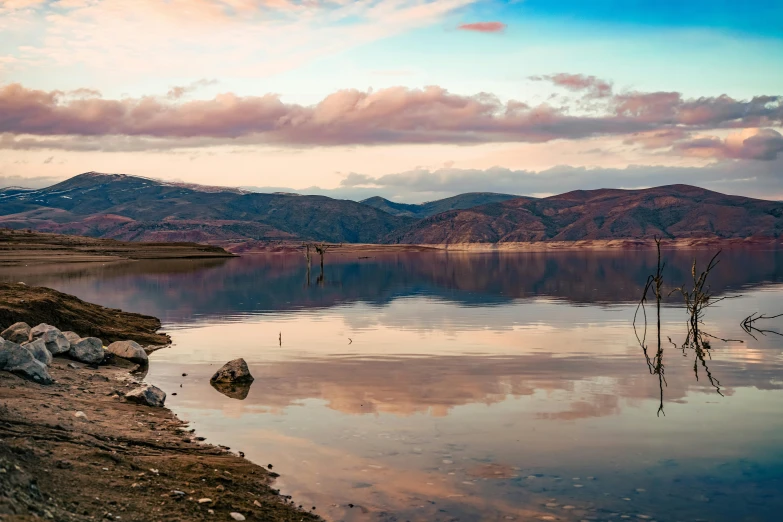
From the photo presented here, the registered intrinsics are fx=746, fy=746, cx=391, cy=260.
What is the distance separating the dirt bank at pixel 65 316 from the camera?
3177 cm

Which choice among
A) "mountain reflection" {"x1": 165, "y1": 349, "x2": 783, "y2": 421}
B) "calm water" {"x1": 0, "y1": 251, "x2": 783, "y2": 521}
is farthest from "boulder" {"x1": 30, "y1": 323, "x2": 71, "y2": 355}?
"mountain reflection" {"x1": 165, "y1": 349, "x2": 783, "y2": 421}

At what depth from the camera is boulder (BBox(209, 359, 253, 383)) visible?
85.0 ft

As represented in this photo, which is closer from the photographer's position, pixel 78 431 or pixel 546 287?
pixel 78 431

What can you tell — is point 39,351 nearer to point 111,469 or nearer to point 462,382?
point 111,469

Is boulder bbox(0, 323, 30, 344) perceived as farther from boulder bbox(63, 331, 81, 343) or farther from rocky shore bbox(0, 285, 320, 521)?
rocky shore bbox(0, 285, 320, 521)

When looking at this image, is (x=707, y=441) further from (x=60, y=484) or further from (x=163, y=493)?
(x=60, y=484)

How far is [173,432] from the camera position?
724 inches

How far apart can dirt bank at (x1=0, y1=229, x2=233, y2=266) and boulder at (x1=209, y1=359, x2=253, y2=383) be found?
349 ft

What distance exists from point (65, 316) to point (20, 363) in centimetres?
1425

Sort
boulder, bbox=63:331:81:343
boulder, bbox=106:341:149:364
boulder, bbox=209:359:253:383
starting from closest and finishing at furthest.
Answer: boulder, bbox=209:359:253:383 < boulder, bbox=63:331:81:343 < boulder, bbox=106:341:149:364

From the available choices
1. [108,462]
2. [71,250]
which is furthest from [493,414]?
[71,250]

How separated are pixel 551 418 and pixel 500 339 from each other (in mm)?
16804

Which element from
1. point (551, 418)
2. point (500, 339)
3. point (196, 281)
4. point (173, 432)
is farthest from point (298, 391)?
point (196, 281)

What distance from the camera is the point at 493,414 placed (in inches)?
824
